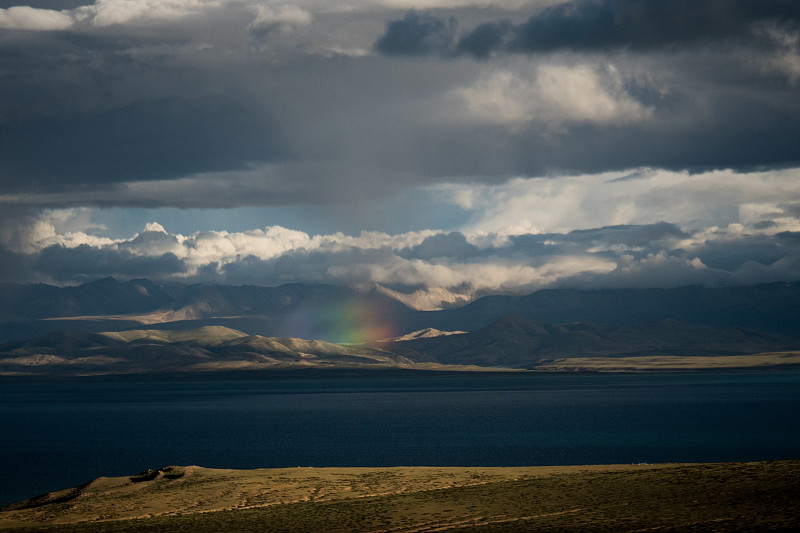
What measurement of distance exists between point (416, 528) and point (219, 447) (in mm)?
109421

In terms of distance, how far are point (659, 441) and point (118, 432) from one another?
116 m

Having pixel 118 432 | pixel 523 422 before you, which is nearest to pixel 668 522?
pixel 523 422

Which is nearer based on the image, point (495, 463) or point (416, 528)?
point (416, 528)

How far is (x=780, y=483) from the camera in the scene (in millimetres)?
53406

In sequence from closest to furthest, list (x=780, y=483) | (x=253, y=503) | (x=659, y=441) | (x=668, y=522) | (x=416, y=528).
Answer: (x=668, y=522), (x=416, y=528), (x=780, y=483), (x=253, y=503), (x=659, y=441)

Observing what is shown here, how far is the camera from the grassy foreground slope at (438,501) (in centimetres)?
4825

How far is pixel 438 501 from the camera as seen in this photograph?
59.2 m

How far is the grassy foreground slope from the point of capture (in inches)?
1900

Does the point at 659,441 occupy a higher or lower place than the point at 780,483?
lower

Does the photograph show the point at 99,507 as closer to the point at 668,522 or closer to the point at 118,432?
the point at 668,522

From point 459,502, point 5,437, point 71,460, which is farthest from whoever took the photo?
point 5,437

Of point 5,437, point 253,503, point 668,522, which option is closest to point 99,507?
point 253,503

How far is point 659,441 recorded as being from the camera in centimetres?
14750

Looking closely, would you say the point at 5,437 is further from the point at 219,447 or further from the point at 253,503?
the point at 253,503
